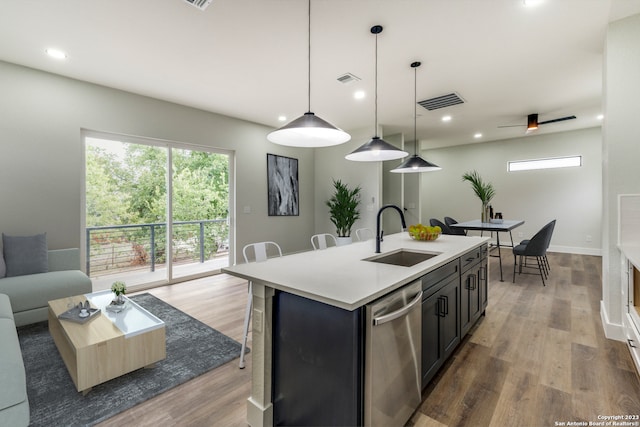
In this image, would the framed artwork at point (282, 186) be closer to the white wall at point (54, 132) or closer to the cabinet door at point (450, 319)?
the white wall at point (54, 132)

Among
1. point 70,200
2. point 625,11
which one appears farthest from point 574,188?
point 70,200

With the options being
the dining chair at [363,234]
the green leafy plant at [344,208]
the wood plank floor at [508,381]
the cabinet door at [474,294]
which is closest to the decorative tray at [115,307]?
the wood plank floor at [508,381]

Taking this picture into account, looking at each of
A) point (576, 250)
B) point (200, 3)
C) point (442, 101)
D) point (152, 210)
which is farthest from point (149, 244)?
point (576, 250)

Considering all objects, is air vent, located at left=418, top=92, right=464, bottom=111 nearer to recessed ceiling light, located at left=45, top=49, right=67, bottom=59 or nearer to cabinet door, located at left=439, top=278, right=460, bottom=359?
cabinet door, located at left=439, top=278, right=460, bottom=359

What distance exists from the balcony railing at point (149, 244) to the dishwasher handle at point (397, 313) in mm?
4108

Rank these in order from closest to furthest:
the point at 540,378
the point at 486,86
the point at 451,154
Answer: the point at 540,378 → the point at 486,86 → the point at 451,154

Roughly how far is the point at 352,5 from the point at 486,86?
2603 millimetres

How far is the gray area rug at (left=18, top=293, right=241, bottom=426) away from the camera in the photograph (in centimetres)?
169

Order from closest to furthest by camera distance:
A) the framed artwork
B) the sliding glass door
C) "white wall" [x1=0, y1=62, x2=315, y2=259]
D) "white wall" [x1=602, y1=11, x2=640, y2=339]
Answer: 1. "white wall" [x1=602, y1=11, x2=640, y2=339]
2. "white wall" [x1=0, y1=62, x2=315, y2=259]
3. the sliding glass door
4. the framed artwork

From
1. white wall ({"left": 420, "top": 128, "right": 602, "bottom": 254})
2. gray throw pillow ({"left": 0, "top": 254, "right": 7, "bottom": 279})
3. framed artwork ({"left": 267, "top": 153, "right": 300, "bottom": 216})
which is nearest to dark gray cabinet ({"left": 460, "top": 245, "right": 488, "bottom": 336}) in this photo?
framed artwork ({"left": 267, "top": 153, "right": 300, "bottom": 216})

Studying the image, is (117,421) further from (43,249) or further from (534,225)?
(534,225)

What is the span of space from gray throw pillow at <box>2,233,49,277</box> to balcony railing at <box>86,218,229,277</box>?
69 cm

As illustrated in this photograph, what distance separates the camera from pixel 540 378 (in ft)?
6.53

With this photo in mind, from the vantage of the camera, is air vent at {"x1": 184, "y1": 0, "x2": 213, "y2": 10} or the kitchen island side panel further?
air vent at {"x1": 184, "y1": 0, "x2": 213, "y2": 10}
